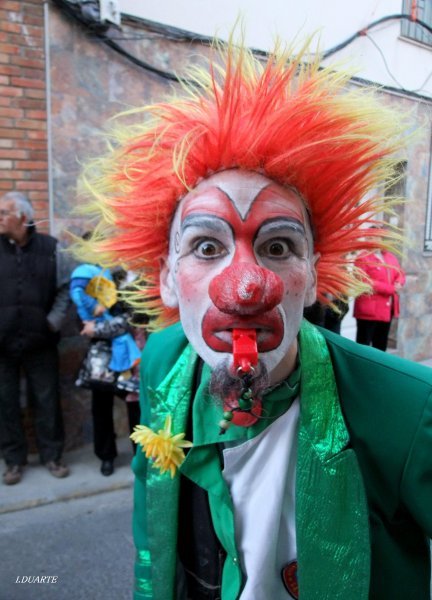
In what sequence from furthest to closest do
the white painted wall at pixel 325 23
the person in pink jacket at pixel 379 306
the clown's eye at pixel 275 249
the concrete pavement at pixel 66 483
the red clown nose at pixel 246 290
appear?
1. the person in pink jacket at pixel 379 306
2. the white painted wall at pixel 325 23
3. the concrete pavement at pixel 66 483
4. the clown's eye at pixel 275 249
5. the red clown nose at pixel 246 290

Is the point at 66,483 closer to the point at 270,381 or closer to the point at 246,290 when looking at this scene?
the point at 270,381

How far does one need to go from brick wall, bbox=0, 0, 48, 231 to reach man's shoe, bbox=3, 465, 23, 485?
1.87 meters

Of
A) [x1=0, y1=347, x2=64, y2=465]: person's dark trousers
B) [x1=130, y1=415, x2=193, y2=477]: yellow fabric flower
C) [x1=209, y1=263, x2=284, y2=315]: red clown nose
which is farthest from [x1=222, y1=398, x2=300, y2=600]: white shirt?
[x1=0, y1=347, x2=64, y2=465]: person's dark trousers

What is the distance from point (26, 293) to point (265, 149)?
2793 millimetres

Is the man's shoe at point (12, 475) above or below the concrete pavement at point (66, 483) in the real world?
above

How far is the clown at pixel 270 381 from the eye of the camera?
1.20m

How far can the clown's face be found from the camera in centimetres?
122

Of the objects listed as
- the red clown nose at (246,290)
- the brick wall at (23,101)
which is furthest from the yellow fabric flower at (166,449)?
the brick wall at (23,101)

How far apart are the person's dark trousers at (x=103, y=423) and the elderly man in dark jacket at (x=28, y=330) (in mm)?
267

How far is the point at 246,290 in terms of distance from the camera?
117cm

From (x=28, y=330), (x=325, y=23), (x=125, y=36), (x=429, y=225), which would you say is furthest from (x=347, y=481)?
(x=429, y=225)

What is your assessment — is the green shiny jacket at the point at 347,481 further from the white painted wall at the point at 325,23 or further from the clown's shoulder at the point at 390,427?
the white painted wall at the point at 325,23

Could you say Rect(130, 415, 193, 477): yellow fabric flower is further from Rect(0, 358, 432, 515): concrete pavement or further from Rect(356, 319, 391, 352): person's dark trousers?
Rect(356, 319, 391, 352): person's dark trousers

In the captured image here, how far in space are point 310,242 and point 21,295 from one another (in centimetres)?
275
